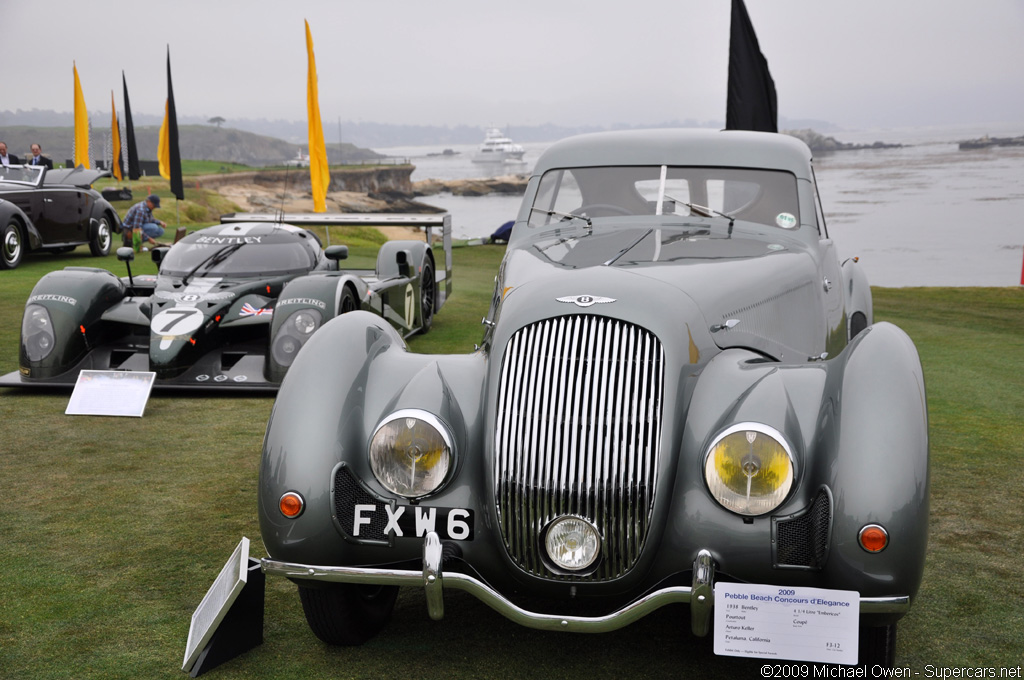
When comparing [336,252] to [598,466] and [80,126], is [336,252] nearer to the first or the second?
[598,466]

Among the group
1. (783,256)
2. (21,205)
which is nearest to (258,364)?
(783,256)

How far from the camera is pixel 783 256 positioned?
14.6 feet

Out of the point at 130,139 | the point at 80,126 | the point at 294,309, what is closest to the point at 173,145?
the point at 80,126

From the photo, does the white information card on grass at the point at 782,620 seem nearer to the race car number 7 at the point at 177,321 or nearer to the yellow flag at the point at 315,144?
the race car number 7 at the point at 177,321

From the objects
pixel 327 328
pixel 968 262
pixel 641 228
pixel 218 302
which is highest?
pixel 641 228

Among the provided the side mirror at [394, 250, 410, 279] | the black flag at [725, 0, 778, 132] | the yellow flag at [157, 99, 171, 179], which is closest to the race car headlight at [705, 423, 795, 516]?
the side mirror at [394, 250, 410, 279]

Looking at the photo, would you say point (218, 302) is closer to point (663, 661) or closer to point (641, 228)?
point (641, 228)

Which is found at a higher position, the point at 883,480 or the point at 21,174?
the point at 21,174

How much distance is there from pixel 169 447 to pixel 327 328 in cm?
324

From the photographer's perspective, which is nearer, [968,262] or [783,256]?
[783,256]

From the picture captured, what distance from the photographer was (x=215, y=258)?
→ 895 cm

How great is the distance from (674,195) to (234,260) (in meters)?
5.25

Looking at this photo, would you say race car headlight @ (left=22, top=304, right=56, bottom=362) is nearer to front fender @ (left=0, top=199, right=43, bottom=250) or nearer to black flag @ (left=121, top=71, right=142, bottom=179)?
front fender @ (left=0, top=199, right=43, bottom=250)

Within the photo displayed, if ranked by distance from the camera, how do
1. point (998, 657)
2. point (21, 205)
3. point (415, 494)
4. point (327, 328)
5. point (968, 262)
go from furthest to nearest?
point (968, 262) → point (21, 205) → point (327, 328) → point (998, 657) → point (415, 494)
